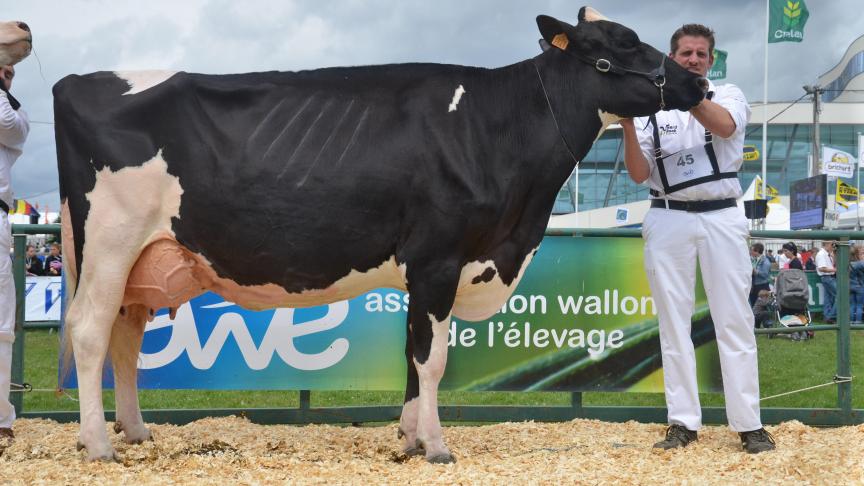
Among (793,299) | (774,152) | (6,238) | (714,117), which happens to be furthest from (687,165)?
(774,152)

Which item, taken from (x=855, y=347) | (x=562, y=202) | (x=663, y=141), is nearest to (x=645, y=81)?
(x=663, y=141)

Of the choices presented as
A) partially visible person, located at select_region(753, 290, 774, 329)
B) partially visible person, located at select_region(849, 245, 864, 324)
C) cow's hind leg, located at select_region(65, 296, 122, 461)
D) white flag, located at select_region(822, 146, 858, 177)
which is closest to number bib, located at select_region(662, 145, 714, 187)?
cow's hind leg, located at select_region(65, 296, 122, 461)

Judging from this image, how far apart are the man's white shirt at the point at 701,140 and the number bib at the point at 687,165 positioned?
37 mm

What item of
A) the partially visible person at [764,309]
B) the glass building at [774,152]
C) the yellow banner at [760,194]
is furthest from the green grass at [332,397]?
the glass building at [774,152]

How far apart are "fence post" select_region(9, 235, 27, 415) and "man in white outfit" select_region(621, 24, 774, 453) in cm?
429

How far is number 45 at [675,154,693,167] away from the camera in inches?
189

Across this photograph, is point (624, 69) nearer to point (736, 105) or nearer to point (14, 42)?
point (736, 105)

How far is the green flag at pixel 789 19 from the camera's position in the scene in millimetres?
32250

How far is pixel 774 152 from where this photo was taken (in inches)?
1949

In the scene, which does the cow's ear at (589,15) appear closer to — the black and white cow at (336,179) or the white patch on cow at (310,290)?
the black and white cow at (336,179)

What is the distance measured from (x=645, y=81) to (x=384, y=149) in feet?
4.87

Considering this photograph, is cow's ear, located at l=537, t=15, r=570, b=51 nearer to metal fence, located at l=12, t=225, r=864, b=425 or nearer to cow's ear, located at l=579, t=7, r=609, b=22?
cow's ear, located at l=579, t=7, r=609, b=22

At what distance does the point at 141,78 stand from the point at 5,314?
1.74 meters

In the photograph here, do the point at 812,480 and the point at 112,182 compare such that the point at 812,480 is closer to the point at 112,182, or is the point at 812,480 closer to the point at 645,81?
the point at 645,81
